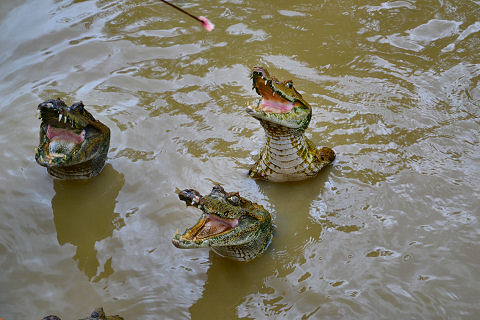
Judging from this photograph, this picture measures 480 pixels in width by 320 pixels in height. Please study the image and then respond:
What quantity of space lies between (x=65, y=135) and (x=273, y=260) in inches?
93.7

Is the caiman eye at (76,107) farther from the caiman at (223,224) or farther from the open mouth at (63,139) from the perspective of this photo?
the caiman at (223,224)

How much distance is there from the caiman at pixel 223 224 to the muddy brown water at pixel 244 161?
37 cm

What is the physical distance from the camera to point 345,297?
380 centimetres

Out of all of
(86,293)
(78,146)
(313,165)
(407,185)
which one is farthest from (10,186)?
(407,185)

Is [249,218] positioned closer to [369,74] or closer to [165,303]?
[165,303]

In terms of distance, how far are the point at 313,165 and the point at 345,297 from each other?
4.77 ft

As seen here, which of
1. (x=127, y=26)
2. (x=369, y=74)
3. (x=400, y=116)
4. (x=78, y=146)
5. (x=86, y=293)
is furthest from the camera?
(x=127, y=26)

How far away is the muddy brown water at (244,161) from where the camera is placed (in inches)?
155

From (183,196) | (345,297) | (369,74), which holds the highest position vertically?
(183,196)

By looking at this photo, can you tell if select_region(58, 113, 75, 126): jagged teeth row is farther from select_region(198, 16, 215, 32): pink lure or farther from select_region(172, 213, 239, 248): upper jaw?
select_region(198, 16, 215, 32): pink lure

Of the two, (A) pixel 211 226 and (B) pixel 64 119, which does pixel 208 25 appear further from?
(A) pixel 211 226

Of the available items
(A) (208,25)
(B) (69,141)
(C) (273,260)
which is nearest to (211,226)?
(C) (273,260)

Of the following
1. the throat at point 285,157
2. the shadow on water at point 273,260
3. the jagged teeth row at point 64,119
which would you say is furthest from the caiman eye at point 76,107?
the shadow on water at point 273,260

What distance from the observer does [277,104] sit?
15.2 ft
